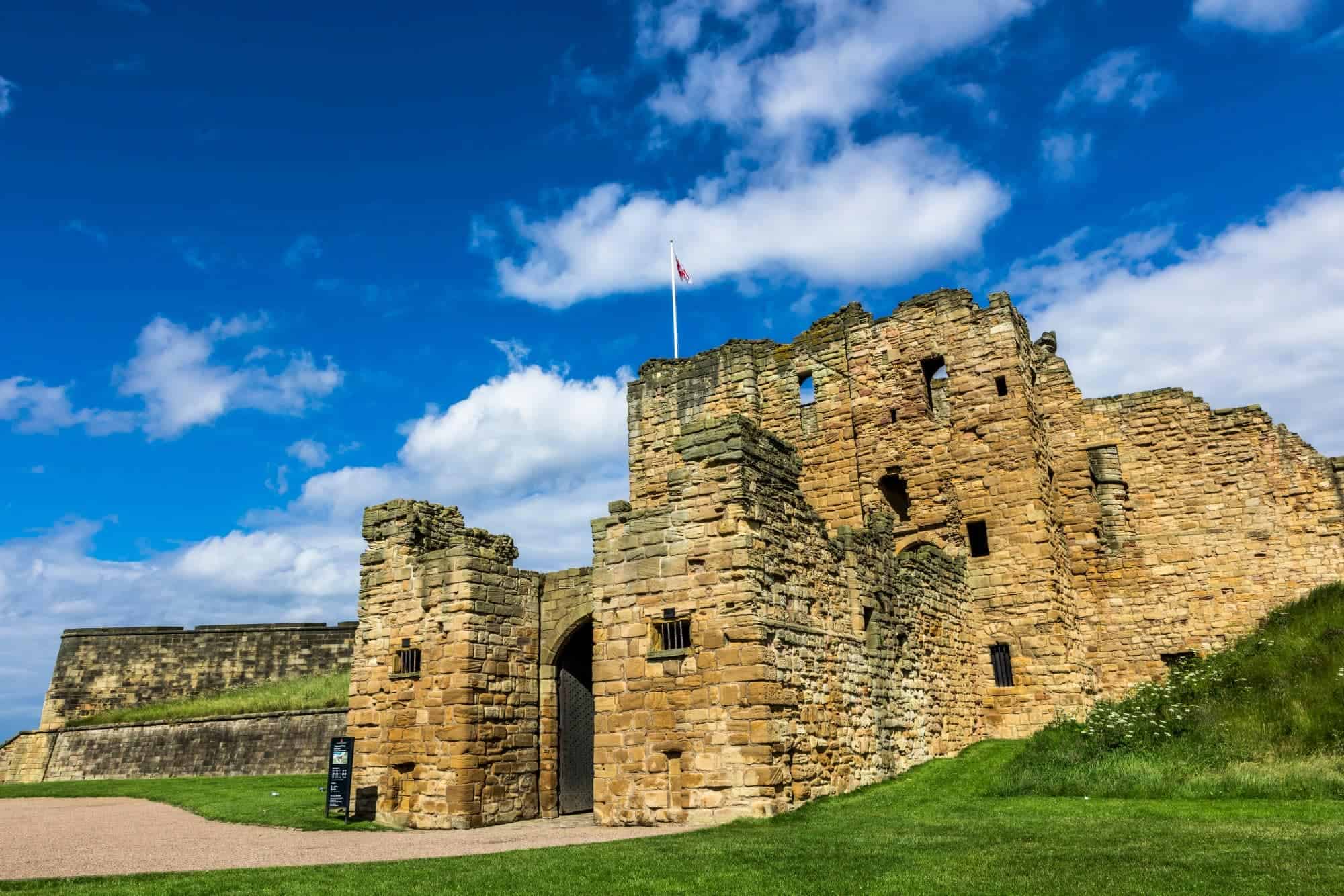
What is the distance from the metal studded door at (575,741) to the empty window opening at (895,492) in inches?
375

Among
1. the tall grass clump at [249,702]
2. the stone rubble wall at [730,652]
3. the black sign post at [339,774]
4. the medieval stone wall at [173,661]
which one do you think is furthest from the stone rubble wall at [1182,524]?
the medieval stone wall at [173,661]

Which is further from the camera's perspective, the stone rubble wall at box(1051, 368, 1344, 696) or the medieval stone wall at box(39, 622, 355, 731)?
the medieval stone wall at box(39, 622, 355, 731)

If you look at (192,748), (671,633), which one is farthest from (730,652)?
(192,748)

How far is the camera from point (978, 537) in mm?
21109

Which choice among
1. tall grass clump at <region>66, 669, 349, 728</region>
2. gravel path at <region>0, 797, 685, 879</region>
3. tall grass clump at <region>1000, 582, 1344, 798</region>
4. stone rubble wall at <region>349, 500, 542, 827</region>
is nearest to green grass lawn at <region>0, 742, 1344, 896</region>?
tall grass clump at <region>1000, 582, 1344, 798</region>

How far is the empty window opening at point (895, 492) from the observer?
22.8 m

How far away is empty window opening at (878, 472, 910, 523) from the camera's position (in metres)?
22.8

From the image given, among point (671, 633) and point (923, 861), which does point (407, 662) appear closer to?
point (671, 633)

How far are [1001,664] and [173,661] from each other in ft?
116

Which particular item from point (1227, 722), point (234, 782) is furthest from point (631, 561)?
point (234, 782)

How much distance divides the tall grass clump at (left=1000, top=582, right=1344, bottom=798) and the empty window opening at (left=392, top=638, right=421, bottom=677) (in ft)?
31.4

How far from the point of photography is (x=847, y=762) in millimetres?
13648

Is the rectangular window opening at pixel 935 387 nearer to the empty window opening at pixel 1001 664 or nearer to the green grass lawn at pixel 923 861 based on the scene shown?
the empty window opening at pixel 1001 664

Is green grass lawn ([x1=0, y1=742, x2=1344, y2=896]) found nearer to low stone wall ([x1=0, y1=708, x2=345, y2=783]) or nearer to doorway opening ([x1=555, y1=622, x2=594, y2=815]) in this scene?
doorway opening ([x1=555, y1=622, x2=594, y2=815])
